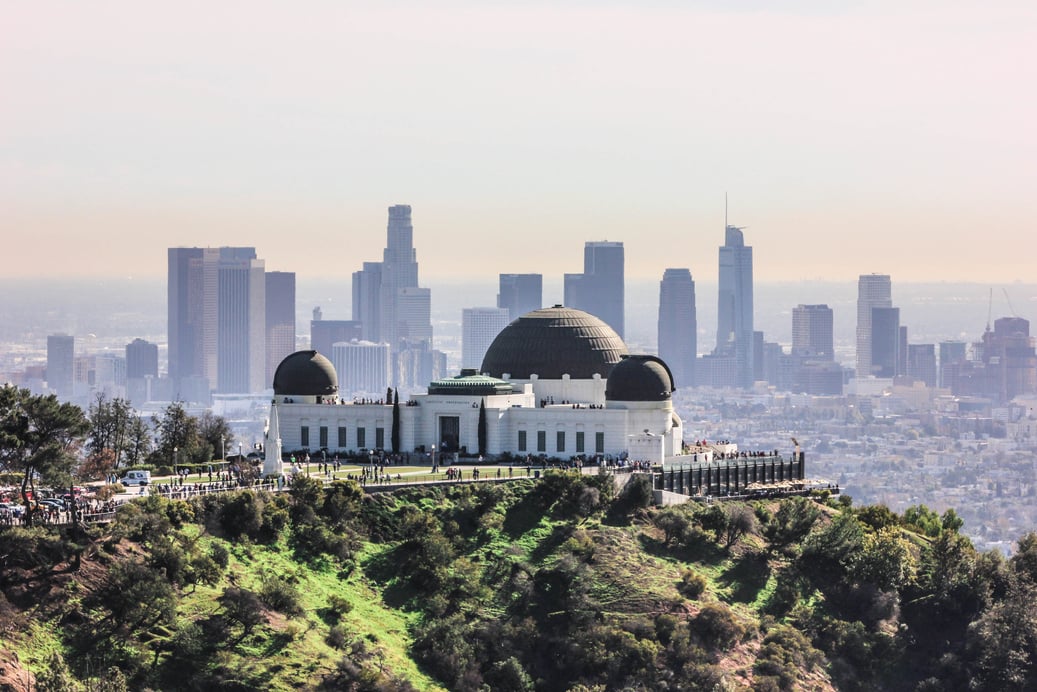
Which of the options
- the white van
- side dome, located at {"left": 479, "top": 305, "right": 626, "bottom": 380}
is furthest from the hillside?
side dome, located at {"left": 479, "top": 305, "right": 626, "bottom": 380}

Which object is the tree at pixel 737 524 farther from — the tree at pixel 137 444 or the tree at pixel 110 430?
the tree at pixel 110 430

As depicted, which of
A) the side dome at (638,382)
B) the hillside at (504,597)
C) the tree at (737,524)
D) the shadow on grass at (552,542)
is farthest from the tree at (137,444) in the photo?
the tree at (737,524)

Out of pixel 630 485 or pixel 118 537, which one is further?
pixel 630 485

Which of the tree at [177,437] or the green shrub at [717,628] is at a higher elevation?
the tree at [177,437]

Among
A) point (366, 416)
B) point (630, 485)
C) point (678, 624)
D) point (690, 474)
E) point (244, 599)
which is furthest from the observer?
point (366, 416)

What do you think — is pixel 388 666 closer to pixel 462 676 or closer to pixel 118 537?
pixel 462 676

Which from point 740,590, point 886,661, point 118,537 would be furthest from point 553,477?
point 118,537
